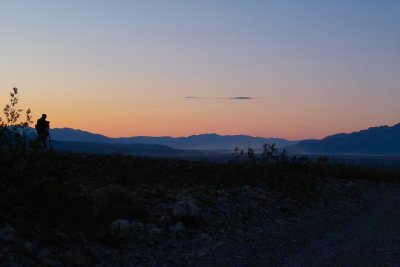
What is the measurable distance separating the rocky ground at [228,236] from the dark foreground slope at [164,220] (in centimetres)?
2

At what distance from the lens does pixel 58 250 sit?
28.3ft

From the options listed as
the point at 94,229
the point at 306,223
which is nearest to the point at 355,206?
the point at 306,223

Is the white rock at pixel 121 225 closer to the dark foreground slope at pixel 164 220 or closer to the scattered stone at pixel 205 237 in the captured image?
the dark foreground slope at pixel 164 220

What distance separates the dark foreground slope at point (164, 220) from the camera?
354 inches

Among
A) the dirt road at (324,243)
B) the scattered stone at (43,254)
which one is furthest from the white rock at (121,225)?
the scattered stone at (43,254)

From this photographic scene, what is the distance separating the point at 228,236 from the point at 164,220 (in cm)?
127

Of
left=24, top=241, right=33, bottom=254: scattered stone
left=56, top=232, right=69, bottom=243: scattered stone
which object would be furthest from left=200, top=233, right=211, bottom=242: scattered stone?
left=24, top=241, right=33, bottom=254: scattered stone

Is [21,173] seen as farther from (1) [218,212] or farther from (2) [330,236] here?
(2) [330,236]

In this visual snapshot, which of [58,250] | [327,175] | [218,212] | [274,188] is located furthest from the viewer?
[327,175]

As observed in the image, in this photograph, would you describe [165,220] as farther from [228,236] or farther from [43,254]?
[43,254]

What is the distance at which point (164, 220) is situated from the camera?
38.2ft

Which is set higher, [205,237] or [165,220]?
[165,220]

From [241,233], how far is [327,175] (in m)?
14.3

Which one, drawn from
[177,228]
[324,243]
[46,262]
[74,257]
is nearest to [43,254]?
[46,262]
